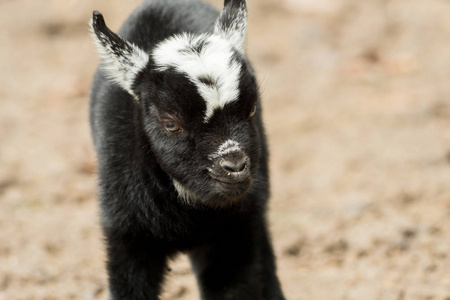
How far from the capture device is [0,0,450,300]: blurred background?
20.2ft

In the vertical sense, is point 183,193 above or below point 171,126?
below

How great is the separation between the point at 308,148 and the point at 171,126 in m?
4.13

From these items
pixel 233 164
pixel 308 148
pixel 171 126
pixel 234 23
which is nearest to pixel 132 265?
pixel 171 126

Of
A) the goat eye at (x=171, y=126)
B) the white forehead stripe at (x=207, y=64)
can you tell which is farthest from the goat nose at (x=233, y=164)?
the goat eye at (x=171, y=126)

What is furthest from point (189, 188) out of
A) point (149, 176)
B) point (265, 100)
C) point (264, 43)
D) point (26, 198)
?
point (264, 43)

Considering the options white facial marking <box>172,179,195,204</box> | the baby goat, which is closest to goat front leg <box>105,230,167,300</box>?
the baby goat

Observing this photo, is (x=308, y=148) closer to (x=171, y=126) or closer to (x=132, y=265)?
(x=132, y=265)

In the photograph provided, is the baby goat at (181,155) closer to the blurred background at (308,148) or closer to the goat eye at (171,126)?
the goat eye at (171,126)

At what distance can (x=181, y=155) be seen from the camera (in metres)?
4.38

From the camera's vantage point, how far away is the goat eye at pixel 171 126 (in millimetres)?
4348

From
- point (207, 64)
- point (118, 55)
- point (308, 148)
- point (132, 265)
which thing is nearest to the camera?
point (207, 64)

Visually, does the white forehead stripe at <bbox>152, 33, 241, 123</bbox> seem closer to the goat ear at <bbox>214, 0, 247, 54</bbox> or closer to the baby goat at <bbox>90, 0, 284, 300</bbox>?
the baby goat at <bbox>90, 0, 284, 300</bbox>

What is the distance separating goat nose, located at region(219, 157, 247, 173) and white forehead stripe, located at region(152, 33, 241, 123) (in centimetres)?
26

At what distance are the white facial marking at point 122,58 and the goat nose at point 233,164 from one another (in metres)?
0.92
